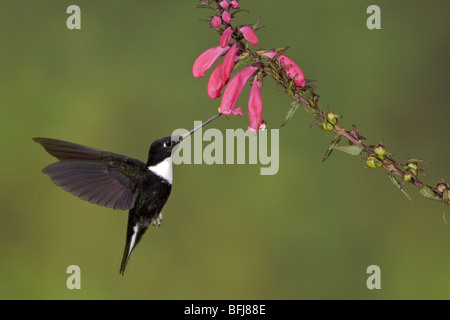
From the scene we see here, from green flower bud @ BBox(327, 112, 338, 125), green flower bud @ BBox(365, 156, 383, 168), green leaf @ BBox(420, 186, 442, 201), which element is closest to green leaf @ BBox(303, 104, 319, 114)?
green flower bud @ BBox(327, 112, 338, 125)

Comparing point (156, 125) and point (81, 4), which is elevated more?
point (81, 4)

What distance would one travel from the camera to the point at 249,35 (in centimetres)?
117

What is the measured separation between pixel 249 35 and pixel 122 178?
678 mm

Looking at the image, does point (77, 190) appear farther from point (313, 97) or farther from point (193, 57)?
point (193, 57)

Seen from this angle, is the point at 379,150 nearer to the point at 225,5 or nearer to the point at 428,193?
the point at 428,193

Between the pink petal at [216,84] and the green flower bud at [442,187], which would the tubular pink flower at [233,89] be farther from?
the green flower bud at [442,187]

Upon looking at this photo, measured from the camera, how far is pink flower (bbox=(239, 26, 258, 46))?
3.82 ft

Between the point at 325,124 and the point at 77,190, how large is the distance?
0.71m

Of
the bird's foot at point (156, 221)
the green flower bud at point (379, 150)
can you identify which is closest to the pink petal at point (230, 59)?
the green flower bud at point (379, 150)

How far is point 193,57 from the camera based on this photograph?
3387mm

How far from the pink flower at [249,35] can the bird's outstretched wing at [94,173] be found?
0.57 metres

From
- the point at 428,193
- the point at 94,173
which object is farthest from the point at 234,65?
the point at 94,173

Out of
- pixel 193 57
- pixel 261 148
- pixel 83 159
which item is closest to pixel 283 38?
pixel 193 57

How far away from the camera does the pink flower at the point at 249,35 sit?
1.16m
